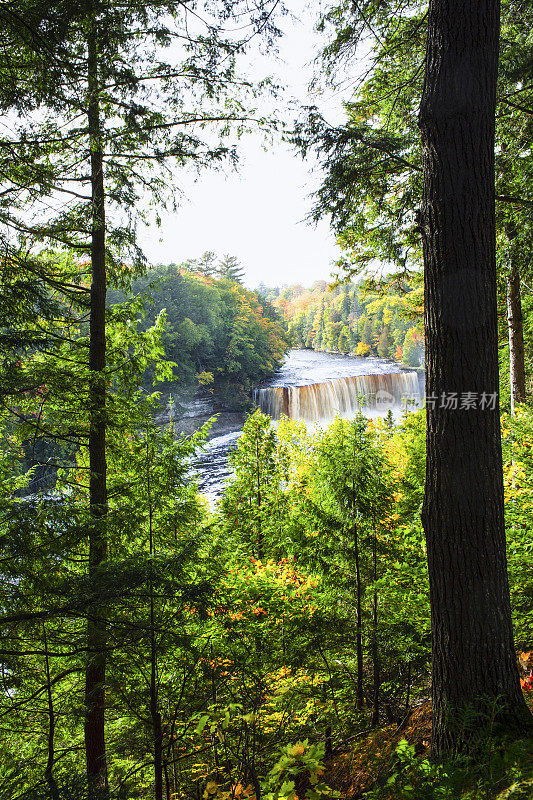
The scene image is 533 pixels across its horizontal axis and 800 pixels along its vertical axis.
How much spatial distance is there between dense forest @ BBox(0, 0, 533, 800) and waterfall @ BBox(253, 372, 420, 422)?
16.1 meters

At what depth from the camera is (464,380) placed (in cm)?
219

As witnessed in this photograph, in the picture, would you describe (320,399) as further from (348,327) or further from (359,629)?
(359,629)

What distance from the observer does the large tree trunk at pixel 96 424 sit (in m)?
3.65

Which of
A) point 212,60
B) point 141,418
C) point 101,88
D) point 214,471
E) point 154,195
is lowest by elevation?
point 214,471

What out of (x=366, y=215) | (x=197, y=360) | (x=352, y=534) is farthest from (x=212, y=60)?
(x=197, y=360)

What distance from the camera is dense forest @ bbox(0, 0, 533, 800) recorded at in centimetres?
216

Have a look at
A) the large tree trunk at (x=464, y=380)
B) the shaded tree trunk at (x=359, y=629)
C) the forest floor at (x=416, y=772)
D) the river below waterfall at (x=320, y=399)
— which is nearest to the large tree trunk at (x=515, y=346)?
the shaded tree trunk at (x=359, y=629)

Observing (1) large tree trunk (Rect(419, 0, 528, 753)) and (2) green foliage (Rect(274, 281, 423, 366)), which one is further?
(2) green foliage (Rect(274, 281, 423, 366))

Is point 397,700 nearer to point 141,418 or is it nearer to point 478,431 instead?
point 478,431

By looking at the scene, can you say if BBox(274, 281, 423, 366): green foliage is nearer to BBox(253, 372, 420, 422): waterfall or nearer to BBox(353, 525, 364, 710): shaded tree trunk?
BBox(253, 372, 420, 422): waterfall

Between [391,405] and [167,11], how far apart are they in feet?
68.0

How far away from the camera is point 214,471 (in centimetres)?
1788

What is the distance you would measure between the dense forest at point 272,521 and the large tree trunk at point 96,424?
0.03 metres

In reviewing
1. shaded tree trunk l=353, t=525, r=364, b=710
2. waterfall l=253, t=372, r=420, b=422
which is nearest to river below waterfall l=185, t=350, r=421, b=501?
waterfall l=253, t=372, r=420, b=422
